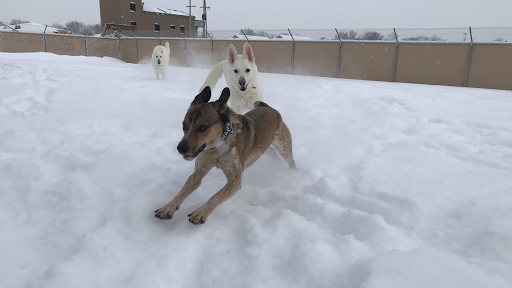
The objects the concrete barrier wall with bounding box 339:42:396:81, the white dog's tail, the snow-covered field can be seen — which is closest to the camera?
the snow-covered field

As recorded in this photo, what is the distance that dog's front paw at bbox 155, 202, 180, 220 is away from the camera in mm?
2699

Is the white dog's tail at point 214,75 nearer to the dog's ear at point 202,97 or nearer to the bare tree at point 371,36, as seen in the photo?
the dog's ear at point 202,97

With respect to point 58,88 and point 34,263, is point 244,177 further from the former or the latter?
point 58,88

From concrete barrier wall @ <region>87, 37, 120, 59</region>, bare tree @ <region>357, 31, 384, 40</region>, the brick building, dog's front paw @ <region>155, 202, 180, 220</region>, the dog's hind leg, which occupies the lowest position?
dog's front paw @ <region>155, 202, 180, 220</region>

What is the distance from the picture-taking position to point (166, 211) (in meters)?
2.72

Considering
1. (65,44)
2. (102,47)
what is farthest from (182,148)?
(102,47)

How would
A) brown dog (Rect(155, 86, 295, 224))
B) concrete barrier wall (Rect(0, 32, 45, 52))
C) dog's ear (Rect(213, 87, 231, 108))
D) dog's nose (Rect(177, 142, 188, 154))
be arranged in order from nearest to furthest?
dog's nose (Rect(177, 142, 188, 154)) → brown dog (Rect(155, 86, 295, 224)) → dog's ear (Rect(213, 87, 231, 108)) → concrete barrier wall (Rect(0, 32, 45, 52))

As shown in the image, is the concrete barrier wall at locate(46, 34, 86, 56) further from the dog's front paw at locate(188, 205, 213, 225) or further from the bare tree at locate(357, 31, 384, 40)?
the dog's front paw at locate(188, 205, 213, 225)

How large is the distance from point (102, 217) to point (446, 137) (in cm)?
510

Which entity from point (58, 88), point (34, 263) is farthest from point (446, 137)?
point (58, 88)

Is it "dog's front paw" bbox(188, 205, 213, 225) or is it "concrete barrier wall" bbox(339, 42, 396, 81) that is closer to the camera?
"dog's front paw" bbox(188, 205, 213, 225)

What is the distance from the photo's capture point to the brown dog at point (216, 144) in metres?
2.67

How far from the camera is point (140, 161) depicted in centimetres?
396

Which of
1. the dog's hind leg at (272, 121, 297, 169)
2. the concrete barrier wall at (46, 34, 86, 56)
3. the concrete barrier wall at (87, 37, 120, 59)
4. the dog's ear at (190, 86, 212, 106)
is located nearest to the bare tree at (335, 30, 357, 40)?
the dog's hind leg at (272, 121, 297, 169)
